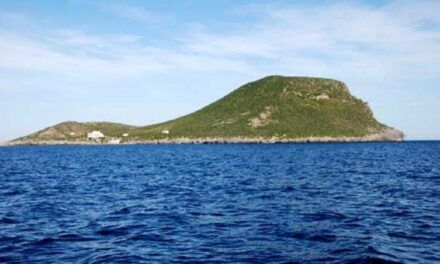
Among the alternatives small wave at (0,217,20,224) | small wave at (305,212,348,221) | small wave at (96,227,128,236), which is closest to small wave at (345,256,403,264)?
small wave at (305,212,348,221)

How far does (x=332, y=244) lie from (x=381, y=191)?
23.6 meters

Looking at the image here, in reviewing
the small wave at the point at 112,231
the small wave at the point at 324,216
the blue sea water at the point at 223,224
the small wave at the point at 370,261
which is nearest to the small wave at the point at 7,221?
the blue sea water at the point at 223,224

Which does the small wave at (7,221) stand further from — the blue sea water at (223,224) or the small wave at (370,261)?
the small wave at (370,261)

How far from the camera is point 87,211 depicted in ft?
111

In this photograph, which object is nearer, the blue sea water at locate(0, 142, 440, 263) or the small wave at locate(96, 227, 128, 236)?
the blue sea water at locate(0, 142, 440, 263)

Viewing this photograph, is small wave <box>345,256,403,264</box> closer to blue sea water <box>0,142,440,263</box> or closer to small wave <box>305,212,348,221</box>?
blue sea water <box>0,142,440,263</box>

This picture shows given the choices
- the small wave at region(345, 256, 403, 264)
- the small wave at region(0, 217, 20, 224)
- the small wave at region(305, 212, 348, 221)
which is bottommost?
A: the small wave at region(345, 256, 403, 264)

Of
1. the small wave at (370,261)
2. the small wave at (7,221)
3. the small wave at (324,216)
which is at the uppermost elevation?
the small wave at (7,221)

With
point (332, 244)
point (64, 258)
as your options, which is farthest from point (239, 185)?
point (64, 258)

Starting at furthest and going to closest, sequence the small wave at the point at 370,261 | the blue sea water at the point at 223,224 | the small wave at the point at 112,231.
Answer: the small wave at the point at 112,231
the blue sea water at the point at 223,224
the small wave at the point at 370,261

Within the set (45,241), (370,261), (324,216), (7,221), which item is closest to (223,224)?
(324,216)

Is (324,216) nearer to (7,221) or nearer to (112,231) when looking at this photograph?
(112,231)

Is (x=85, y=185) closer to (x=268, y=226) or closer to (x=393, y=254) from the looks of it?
(x=268, y=226)

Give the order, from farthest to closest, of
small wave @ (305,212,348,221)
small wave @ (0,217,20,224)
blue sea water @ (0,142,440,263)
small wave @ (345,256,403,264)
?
1. small wave @ (305,212,348,221)
2. small wave @ (0,217,20,224)
3. blue sea water @ (0,142,440,263)
4. small wave @ (345,256,403,264)
